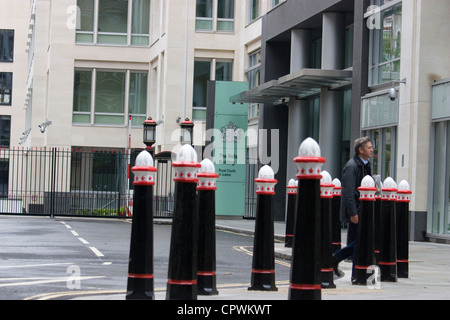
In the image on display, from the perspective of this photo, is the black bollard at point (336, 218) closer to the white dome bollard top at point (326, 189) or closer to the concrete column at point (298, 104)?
the white dome bollard top at point (326, 189)

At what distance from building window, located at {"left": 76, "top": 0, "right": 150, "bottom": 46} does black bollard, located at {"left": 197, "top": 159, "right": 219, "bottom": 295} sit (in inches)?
1571

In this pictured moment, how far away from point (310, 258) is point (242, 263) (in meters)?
8.33

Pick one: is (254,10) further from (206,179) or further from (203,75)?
(206,179)

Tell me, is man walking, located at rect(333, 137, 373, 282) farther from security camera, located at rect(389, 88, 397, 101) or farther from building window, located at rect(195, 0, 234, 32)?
building window, located at rect(195, 0, 234, 32)

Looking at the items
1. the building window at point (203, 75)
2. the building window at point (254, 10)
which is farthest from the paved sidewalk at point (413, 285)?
the building window at point (203, 75)

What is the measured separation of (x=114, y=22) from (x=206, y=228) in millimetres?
40735

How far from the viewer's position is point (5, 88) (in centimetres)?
7888

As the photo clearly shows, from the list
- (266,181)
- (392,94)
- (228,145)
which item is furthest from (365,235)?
(228,145)

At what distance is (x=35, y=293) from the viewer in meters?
8.79

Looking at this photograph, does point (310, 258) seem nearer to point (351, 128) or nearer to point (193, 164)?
point (193, 164)

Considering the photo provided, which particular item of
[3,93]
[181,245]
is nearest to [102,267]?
[181,245]

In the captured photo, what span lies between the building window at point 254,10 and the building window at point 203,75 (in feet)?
14.7

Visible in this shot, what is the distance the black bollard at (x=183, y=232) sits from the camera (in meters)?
7.18

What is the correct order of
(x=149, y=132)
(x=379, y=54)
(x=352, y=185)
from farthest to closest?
(x=149, y=132) → (x=379, y=54) → (x=352, y=185)
